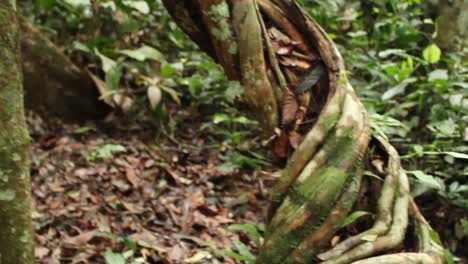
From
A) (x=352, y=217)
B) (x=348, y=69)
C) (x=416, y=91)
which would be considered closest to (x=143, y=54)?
(x=348, y=69)

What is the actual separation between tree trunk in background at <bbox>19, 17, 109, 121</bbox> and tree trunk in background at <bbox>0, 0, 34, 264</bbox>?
7.50 feet

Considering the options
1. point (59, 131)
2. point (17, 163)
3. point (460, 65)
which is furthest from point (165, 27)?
point (17, 163)

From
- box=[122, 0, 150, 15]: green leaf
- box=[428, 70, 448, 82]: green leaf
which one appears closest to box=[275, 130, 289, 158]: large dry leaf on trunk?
box=[428, 70, 448, 82]: green leaf

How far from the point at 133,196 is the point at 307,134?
1582mm

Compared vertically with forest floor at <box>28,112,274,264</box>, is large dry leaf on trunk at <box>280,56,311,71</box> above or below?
above

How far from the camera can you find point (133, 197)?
112 inches

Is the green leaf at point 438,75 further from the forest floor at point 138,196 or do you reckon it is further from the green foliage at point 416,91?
the forest floor at point 138,196

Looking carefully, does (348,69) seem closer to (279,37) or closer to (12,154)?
(279,37)

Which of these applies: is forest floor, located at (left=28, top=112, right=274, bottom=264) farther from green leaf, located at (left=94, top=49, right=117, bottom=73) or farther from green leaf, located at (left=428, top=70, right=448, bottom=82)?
green leaf, located at (left=428, top=70, right=448, bottom=82)

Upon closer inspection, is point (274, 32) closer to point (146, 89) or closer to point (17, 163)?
point (17, 163)

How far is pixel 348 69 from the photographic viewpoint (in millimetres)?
3531

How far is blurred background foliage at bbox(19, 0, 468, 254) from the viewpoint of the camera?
2.50m

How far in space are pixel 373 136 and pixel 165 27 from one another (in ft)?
9.80

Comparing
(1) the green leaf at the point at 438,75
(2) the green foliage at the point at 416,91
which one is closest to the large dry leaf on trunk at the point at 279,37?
(2) the green foliage at the point at 416,91
